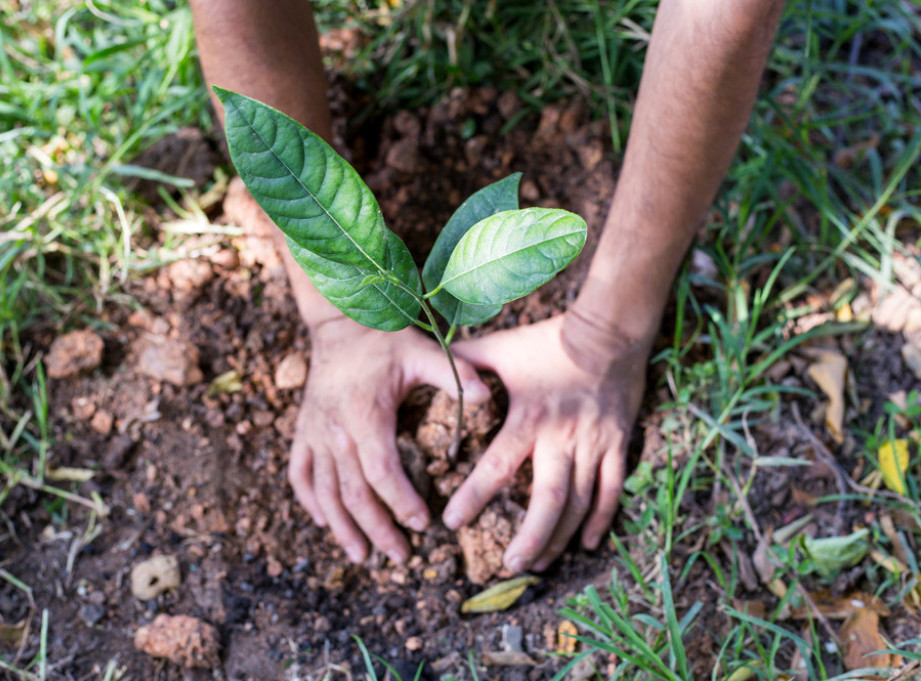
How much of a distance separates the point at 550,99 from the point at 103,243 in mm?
1161

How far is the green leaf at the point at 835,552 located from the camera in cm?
140

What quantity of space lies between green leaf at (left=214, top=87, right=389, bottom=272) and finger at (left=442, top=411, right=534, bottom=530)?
25.3 inches

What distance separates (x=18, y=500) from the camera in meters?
1.60

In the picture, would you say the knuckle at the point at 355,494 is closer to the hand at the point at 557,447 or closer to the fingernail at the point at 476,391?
the hand at the point at 557,447

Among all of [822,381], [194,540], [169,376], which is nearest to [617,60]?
[822,381]

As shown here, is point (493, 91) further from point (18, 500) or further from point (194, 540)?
point (18, 500)

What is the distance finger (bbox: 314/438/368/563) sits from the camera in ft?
4.99

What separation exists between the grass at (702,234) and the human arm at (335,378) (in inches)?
14.6

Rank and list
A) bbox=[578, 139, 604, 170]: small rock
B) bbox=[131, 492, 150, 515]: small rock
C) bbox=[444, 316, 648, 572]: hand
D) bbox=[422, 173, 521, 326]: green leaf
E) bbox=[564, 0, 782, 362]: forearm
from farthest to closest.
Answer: bbox=[578, 139, 604, 170]: small rock → bbox=[131, 492, 150, 515]: small rock → bbox=[444, 316, 648, 572]: hand → bbox=[564, 0, 782, 362]: forearm → bbox=[422, 173, 521, 326]: green leaf

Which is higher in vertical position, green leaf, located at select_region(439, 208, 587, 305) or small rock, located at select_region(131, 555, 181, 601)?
green leaf, located at select_region(439, 208, 587, 305)

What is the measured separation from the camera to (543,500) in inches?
57.1

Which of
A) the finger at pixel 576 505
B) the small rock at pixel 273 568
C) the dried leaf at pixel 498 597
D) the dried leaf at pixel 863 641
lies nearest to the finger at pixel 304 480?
the small rock at pixel 273 568

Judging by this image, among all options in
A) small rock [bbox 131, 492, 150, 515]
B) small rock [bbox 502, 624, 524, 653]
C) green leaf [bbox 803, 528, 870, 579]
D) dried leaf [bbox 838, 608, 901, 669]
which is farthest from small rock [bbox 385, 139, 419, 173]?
dried leaf [bbox 838, 608, 901, 669]

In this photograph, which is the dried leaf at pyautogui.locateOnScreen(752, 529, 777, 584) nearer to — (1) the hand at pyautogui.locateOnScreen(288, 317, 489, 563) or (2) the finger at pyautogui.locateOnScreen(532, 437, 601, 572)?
(2) the finger at pyautogui.locateOnScreen(532, 437, 601, 572)
